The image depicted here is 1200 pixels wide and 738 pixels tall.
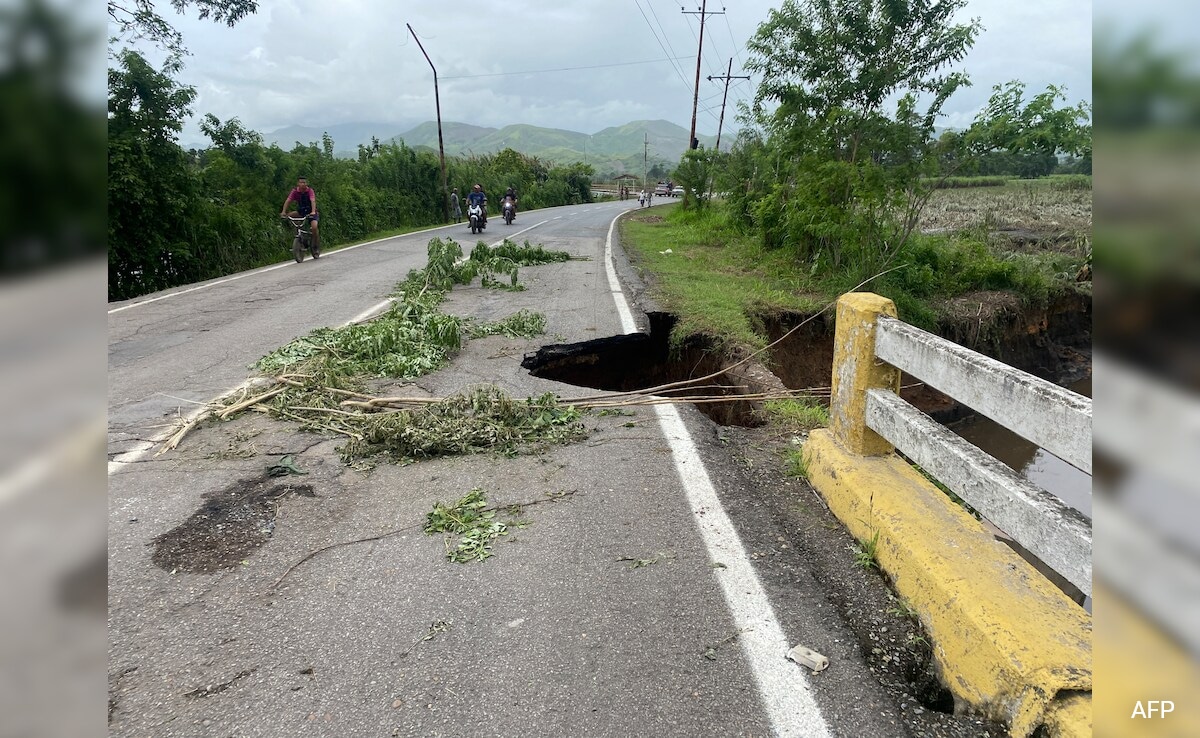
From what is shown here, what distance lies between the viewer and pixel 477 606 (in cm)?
273

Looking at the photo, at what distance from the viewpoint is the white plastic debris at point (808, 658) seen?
7.77 ft

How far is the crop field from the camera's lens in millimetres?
17734

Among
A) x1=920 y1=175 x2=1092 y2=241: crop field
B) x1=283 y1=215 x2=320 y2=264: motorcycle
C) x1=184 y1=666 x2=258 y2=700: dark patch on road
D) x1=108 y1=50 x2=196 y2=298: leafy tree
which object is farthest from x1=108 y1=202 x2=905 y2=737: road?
x1=920 y1=175 x2=1092 y2=241: crop field

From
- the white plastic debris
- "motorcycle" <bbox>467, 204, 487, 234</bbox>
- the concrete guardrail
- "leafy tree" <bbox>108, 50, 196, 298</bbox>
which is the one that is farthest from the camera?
"motorcycle" <bbox>467, 204, 487, 234</bbox>

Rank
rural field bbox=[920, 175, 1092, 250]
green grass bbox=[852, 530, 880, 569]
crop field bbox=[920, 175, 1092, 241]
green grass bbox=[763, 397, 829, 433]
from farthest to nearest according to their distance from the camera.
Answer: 1. crop field bbox=[920, 175, 1092, 241]
2. rural field bbox=[920, 175, 1092, 250]
3. green grass bbox=[763, 397, 829, 433]
4. green grass bbox=[852, 530, 880, 569]

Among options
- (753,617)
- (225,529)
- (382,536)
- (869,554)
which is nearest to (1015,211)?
(869,554)

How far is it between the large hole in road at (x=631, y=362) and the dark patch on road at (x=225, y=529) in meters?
2.81

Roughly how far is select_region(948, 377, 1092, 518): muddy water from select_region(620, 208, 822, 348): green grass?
2.65 meters

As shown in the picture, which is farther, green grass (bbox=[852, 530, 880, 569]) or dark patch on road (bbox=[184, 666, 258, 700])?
green grass (bbox=[852, 530, 880, 569])

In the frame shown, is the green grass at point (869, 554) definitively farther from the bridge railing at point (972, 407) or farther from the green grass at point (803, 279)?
the green grass at point (803, 279)
